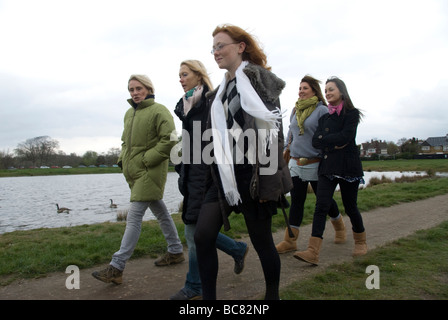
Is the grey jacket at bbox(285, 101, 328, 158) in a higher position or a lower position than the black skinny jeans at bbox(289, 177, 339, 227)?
higher

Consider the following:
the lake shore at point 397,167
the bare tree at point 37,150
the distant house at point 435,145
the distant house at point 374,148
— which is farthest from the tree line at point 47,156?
the distant house at point 435,145

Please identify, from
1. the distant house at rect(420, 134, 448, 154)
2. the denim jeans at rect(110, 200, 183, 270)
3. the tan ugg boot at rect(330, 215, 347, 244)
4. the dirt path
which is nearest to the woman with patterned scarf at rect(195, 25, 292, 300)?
the dirt path

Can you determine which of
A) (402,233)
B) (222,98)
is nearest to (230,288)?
(222,98)

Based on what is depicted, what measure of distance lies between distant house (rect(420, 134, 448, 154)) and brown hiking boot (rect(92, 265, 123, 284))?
406 ft

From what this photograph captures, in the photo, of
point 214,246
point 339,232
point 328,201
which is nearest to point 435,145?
point 339,232

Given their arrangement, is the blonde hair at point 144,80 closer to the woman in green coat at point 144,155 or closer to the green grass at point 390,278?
the woman in green coat at point 144,155

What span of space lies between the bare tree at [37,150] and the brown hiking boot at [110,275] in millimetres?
99298

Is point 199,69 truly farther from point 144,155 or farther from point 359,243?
point 359,243

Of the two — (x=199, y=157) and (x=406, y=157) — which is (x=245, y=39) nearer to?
(x=199, y=157)

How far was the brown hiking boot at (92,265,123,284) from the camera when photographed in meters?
3.45

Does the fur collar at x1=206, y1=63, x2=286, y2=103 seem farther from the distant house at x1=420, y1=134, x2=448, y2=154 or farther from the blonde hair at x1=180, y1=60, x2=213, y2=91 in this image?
the distant house at x1=420, y1=134, x2=448, y2=154

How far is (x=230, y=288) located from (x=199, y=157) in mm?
1328

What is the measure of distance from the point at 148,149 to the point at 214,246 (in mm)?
1773

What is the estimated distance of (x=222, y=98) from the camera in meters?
2.81
